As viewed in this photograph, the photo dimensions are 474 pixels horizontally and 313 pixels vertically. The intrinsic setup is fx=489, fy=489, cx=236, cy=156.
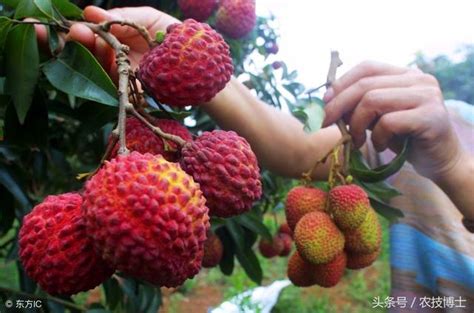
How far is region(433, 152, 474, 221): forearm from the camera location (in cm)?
84

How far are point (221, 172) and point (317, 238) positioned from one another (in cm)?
28

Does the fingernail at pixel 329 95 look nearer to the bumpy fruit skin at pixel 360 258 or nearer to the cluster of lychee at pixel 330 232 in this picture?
the cluster of lychee at pixel 330 232

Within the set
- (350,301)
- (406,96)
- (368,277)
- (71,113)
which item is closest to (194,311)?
(350,301)

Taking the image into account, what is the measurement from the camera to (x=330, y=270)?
0.73 metres

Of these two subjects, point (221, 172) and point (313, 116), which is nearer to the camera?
point (221, 172)

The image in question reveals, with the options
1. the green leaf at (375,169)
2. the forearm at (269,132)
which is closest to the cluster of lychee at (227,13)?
the forearm at (269,132)

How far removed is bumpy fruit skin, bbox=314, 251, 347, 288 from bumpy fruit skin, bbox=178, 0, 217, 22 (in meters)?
0.57

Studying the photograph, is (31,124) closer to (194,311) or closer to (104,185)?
(104,185)

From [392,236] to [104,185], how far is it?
0.76m

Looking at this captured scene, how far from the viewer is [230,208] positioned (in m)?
0.46

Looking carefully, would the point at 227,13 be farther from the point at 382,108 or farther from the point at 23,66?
the point at 23,66

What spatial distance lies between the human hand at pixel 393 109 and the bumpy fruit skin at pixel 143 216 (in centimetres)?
42

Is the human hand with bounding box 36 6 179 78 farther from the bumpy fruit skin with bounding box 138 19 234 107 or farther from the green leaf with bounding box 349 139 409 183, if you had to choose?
the green leaf with bounding box 349 139 409 183

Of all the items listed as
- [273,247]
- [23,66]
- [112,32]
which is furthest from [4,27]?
[273,247]
